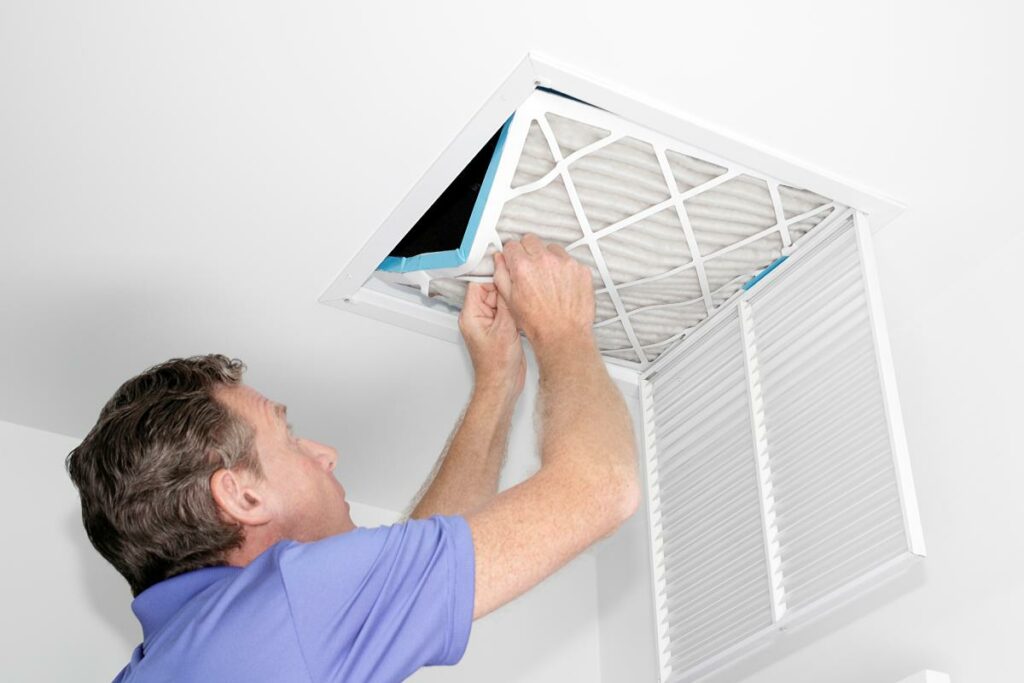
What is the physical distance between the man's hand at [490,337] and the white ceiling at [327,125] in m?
0.21

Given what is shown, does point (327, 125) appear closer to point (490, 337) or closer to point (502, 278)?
point (502, 278)

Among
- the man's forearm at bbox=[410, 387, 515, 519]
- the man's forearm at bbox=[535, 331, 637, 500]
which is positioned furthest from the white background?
the man's forearm at bbox=[535, 331, 637, 500]

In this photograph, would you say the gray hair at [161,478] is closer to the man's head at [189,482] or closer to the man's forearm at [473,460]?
the man's head at [189,482]

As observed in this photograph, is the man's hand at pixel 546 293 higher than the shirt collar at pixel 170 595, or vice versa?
the man's hand at pixel 546 293

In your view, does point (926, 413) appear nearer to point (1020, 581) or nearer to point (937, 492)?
point (937, 492)

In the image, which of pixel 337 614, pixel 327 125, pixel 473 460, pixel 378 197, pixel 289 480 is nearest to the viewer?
pixel 337 614

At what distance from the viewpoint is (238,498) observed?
4.83ft

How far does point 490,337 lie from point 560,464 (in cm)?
56

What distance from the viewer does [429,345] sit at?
215 centimetres

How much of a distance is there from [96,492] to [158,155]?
1.70 ft

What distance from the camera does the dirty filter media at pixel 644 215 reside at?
5.60ft

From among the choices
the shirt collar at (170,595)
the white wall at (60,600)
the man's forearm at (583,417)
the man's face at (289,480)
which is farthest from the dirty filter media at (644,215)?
the white wall at (60,600)

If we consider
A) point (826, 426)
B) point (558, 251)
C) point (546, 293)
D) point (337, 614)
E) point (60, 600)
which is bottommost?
point (337, 614)

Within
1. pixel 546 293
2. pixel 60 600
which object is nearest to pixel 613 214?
pixel 546 293
